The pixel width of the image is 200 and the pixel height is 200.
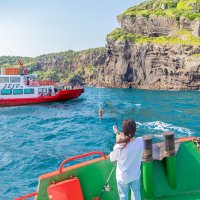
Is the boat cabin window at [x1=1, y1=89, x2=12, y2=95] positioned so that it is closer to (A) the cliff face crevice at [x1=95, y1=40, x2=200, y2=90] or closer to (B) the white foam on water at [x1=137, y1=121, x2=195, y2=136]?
(B) the white foam on water at [x1=137, y1=121, x2=195, y2=136]

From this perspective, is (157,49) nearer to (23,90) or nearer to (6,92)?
(23,90)

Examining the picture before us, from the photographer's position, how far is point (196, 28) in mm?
96125

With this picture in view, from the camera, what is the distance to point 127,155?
601 centimetres

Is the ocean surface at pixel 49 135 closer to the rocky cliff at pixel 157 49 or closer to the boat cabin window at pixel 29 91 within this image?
the boat cabin window at pixel 29 91

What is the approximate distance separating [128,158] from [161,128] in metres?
24.9

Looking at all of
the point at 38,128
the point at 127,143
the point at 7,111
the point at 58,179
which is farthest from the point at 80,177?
the point at 7,111

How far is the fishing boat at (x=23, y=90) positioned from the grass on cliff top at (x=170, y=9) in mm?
60502

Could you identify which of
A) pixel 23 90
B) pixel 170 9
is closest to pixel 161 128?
pixel 23 90

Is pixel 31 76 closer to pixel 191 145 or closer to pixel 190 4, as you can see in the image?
pixel 191 145

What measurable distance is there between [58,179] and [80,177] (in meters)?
0.55

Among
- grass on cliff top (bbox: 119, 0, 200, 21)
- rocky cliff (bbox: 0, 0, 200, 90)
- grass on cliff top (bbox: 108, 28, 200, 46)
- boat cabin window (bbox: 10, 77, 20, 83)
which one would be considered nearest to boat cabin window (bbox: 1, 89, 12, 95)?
boat cabin window (bbox: 10, 77, 20, 83)

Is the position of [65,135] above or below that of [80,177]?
below

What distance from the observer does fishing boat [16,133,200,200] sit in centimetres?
689

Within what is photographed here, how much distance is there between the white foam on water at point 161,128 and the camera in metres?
28.4
